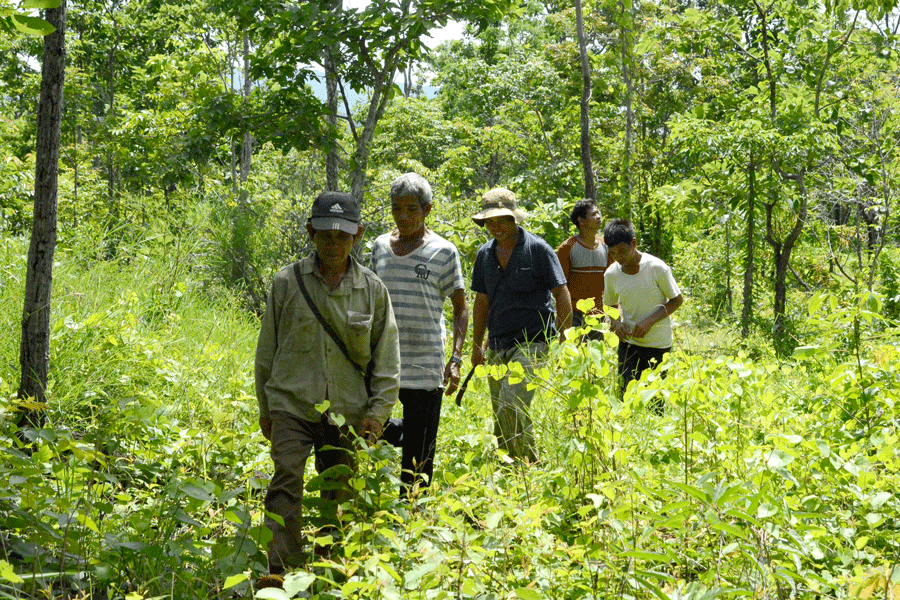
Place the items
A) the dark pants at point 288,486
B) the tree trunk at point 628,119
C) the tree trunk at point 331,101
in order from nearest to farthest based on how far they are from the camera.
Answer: the dark pants at point 288,486
the tree trunk at point 331,101
the tree trunk at point 628,119

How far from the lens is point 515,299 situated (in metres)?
4.85

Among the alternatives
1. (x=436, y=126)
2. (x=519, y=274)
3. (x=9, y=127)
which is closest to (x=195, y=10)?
(x=9, y=127)

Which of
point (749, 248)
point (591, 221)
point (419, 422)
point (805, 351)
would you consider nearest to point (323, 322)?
point (419, 422)

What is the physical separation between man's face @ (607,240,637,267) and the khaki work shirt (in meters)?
2.59

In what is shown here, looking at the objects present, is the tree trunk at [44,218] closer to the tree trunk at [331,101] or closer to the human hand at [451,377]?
the human hand at [451,377]

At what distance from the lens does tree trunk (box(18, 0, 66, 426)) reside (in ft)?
13.4

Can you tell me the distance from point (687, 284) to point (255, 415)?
14.1 metres

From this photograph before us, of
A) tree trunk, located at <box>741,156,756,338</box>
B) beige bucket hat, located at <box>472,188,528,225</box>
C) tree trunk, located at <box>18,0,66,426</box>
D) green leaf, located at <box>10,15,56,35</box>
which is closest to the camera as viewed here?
green leaf, located at <box>10,15,56,35</box>

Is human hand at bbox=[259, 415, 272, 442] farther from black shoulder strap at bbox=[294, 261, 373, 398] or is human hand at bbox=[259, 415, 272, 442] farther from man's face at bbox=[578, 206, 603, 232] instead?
man's face at bbox=[578, 206, 603, 232]

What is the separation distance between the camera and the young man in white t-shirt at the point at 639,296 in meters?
5.61

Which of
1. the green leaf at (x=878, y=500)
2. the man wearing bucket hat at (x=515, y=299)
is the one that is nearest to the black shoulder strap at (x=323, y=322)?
the man wearing bucket hat at (x=515, y=299)

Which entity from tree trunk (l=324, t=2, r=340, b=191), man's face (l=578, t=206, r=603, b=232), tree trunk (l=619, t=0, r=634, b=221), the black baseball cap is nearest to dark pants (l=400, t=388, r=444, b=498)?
the black baseball cap

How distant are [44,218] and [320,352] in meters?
1.83

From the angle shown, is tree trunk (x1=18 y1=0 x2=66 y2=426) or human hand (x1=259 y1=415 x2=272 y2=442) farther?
tree trunk (x1=18 y1=0 x2=66 y2=426)
